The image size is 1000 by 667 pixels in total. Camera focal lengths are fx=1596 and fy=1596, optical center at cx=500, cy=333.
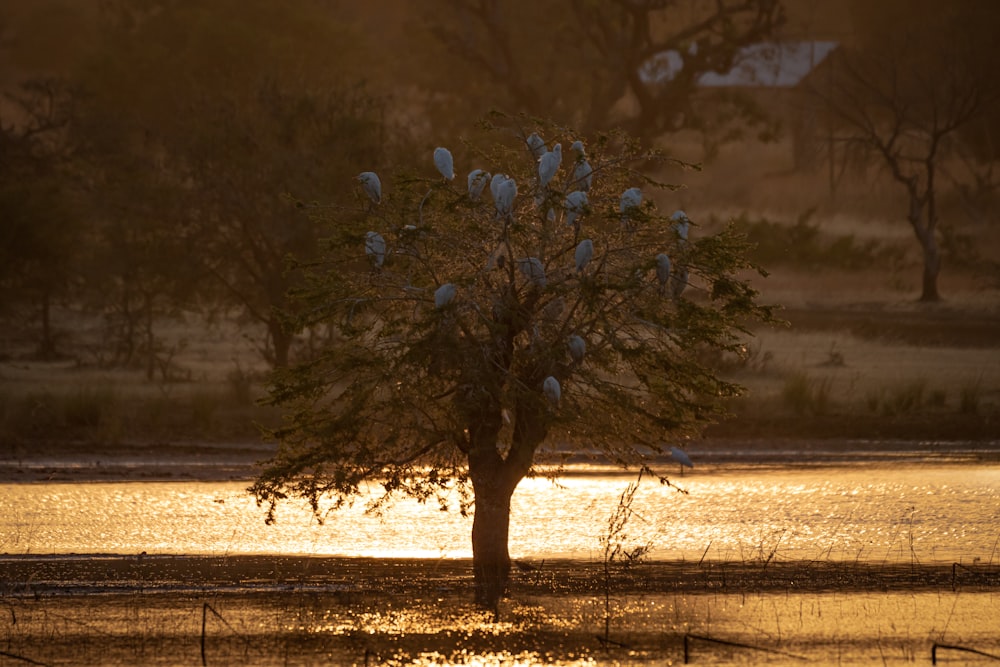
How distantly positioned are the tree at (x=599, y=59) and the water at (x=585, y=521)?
17.5 meters

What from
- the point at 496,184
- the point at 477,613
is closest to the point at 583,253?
the point at 496,184

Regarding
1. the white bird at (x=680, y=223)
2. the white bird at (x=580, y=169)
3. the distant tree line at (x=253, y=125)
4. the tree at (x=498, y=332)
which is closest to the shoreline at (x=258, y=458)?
the distant tree line at (x=253, y=125)

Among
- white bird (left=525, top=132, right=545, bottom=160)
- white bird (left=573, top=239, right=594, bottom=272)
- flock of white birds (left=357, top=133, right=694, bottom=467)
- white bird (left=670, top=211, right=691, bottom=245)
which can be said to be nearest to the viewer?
white bird (left=573, top=239, right=594, bottom=272)

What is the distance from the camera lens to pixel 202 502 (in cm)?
1731

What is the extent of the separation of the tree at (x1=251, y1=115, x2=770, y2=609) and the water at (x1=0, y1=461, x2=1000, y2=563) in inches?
88.8

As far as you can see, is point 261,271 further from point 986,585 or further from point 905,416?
point 986,585

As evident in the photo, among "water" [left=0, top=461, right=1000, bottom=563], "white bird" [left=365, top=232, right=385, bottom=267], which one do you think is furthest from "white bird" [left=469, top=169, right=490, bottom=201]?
"water" [left=0, top=461, right=1000, bottom=563]

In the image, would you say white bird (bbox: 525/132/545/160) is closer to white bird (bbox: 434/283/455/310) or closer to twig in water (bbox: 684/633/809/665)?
white bird (bbox: 434/283/455/310)

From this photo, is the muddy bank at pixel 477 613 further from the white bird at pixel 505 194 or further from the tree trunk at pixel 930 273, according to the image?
the tree trunk at pixel 930 273

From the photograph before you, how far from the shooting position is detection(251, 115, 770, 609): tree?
11539 mm

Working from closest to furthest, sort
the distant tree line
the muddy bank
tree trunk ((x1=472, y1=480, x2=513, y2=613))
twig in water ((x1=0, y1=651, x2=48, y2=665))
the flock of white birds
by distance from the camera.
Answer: twig in water ((x1=0, y1=651, x2=48, y2=665)) < the muddy bank < the flock of white birds < tree trunk ((x1=472, y1=480, x2=513, y2=613)) < the distant tree line

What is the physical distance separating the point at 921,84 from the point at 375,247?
111 feet

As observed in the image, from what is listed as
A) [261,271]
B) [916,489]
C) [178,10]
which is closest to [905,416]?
[916,489]

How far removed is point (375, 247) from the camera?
455 inches
